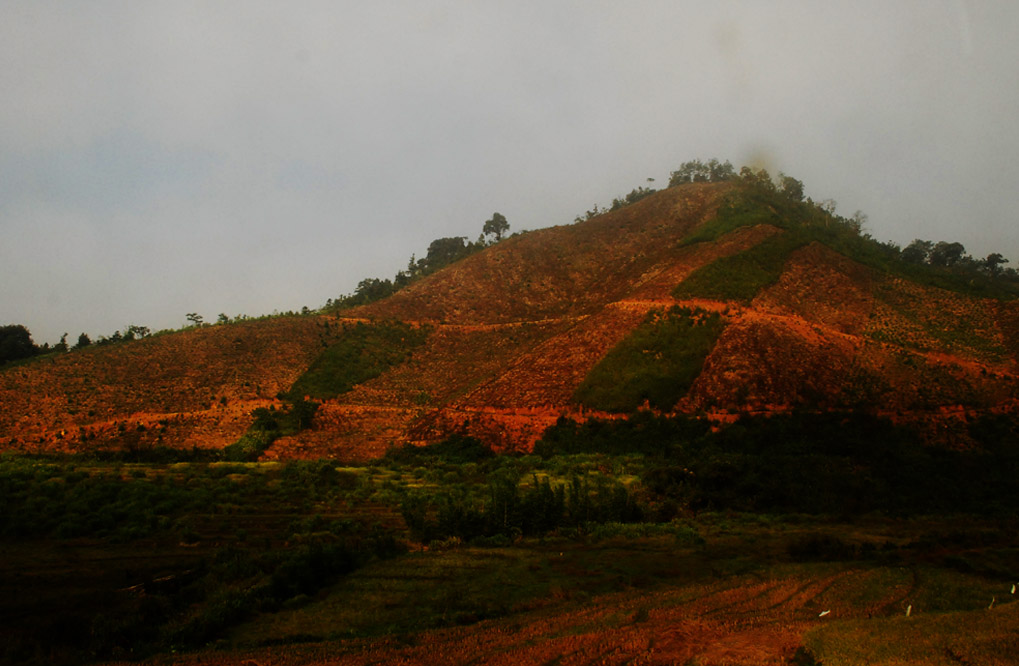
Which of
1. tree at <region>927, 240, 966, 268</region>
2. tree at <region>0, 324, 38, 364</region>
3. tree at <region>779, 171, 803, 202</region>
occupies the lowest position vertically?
tree at <region>0, 324, 38, 364</region>

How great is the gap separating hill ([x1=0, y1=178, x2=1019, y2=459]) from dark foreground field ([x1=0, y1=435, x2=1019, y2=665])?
255 inches

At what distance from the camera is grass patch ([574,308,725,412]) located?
25.7 meters

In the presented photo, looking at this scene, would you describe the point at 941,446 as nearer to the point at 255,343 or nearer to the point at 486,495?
the point at 486,495

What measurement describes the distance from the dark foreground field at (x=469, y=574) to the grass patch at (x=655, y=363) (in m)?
5.90

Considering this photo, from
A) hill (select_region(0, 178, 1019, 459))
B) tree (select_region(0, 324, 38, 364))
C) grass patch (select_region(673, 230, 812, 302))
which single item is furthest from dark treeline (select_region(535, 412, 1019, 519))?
tree (select_region(0, 324, 38, 364))

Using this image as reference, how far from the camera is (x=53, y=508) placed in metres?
15.3

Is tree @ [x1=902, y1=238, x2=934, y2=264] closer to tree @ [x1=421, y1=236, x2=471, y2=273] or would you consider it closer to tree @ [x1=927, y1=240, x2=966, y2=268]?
tree @ [x1=927, y1=240, x2=966, y2=268]

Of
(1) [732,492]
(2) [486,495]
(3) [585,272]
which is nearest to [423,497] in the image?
(2) [486,495]

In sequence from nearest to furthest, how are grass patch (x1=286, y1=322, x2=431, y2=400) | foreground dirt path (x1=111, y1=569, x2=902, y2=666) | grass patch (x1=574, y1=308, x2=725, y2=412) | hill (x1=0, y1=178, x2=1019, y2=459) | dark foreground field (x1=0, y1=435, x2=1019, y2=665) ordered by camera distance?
foreground dirt path (x1=111, y1=569, x2=902, y2=666)
dark foreground field (x1=0, y1=435, x2=1019, y2=665)
hill (x1=0, y1=178, x2=1019, y2=459)
grass patch (x1=574, y1=308, x2=725, y2=412)
grass patch (x1=286, y1=322, x2=431, y2=400)

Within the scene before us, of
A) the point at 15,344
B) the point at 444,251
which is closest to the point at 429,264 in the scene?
the point at 444,251

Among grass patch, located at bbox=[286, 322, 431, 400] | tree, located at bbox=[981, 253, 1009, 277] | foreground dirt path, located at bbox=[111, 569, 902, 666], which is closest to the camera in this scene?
foreground dirt path, located at bbox=[111, 569, 902, 666]

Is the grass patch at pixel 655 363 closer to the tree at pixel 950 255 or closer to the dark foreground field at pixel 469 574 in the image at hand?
the dark foreground field at pixel 469 574

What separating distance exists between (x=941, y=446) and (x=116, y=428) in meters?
34.4

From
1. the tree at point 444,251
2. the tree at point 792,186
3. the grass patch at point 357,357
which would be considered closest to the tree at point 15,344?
the grass patch at point 357,357
